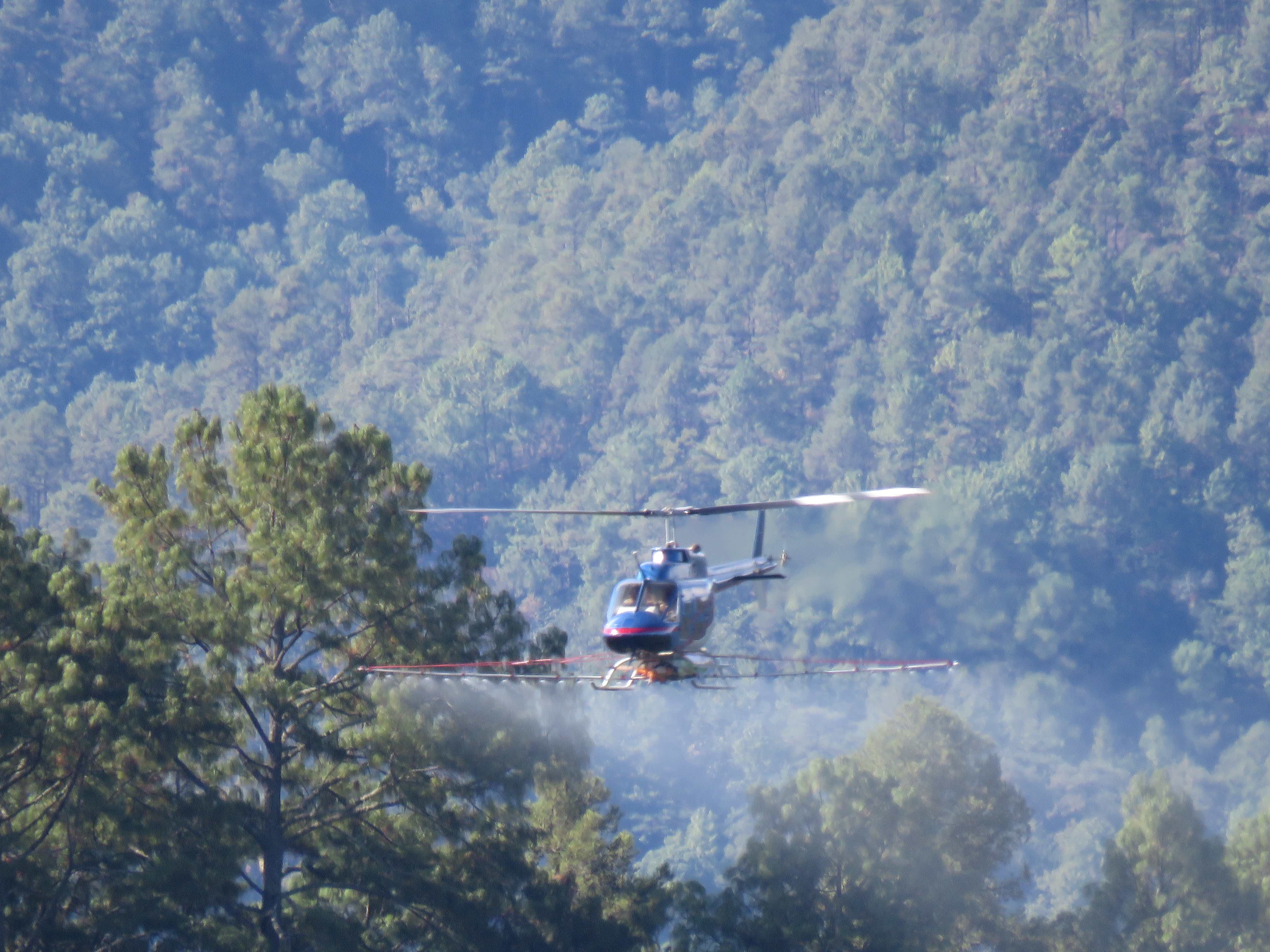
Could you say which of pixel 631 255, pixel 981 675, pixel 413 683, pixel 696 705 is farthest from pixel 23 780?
pixel 631 255

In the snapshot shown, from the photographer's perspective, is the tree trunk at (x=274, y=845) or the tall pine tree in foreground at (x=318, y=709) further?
the tree trunk at (x=274, y=845)

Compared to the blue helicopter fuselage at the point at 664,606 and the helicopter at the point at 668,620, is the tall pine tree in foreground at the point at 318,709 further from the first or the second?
the blue helicopter fuselage at the point at 664,606

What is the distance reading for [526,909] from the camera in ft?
105

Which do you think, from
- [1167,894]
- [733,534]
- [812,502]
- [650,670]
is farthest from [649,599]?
[733,534]

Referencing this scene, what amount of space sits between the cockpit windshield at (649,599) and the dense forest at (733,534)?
7.12 m

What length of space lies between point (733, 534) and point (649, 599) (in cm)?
3172

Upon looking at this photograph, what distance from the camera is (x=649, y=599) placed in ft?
81.5

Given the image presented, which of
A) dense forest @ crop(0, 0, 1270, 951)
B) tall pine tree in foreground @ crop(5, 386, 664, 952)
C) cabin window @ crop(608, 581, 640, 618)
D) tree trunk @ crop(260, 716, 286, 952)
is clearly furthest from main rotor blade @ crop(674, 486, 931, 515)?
tree trunk @ crop(260, 716, 286, 952)

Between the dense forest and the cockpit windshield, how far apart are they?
712cm

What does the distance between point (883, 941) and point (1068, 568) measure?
9945 cm

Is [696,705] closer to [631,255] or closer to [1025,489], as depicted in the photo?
[1025,489]

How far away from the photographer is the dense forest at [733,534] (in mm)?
30156

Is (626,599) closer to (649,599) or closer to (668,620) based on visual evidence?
(649,599)

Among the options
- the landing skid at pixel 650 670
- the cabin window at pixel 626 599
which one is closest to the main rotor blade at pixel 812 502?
the cabin window at pixel 626 599
